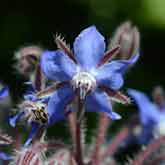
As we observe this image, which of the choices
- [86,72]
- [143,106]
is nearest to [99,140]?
[86,72]

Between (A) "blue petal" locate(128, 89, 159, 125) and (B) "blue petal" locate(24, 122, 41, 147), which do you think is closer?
(B) "blue petal" locate(24, 122, 41, 147)

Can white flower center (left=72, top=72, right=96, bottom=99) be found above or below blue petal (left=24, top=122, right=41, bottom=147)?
above

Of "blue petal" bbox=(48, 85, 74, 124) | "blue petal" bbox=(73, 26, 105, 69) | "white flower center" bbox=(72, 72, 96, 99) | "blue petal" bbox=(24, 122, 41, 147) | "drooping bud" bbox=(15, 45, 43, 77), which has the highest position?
"blue petal" bbox=(73, 26, 105, 69)

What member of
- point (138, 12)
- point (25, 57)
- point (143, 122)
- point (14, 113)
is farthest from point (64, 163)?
point (138, 12)

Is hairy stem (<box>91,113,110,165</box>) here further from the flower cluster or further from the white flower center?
the white flower center

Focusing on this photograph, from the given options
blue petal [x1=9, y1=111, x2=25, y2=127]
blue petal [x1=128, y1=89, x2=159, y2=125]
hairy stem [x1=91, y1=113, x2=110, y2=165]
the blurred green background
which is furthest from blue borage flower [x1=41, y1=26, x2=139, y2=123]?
the blurred green background

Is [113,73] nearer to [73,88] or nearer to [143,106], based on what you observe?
[73,88]
